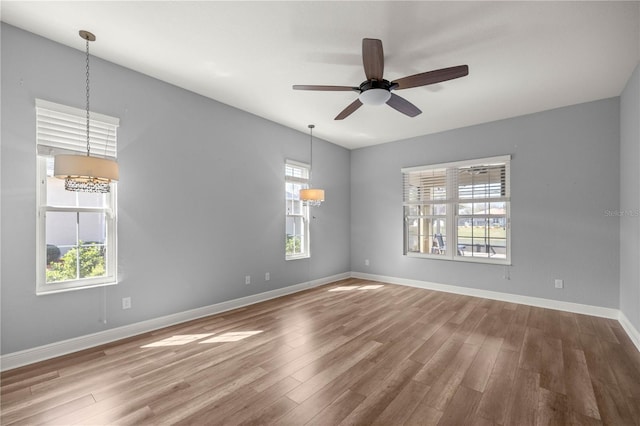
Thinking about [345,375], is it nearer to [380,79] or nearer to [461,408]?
[461,408]

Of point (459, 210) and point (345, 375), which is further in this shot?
point (459, 210)

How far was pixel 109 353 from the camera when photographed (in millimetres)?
2916

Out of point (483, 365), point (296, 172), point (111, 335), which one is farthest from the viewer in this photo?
point (296, 172)

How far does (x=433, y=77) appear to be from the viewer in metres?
2.60

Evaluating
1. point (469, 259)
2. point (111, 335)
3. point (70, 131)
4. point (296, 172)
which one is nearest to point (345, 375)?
point (111, 335)

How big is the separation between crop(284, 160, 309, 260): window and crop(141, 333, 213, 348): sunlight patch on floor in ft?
7.44

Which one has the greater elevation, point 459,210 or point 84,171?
point 84,171

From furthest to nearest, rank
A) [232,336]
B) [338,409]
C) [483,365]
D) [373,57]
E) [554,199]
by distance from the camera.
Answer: [554,199], [232,336], [483,365], [373,57], [338,409]

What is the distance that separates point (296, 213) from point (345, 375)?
357cm

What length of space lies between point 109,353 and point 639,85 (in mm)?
6362

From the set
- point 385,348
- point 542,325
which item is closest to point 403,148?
point 542,325

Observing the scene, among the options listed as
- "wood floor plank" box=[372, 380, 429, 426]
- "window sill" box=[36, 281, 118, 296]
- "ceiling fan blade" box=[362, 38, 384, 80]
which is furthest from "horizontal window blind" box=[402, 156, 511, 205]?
"window sill" box=[36, 281, 118, 296]

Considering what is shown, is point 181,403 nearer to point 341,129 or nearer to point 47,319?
point 47,319

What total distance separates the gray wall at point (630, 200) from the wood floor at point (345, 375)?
46 cm
